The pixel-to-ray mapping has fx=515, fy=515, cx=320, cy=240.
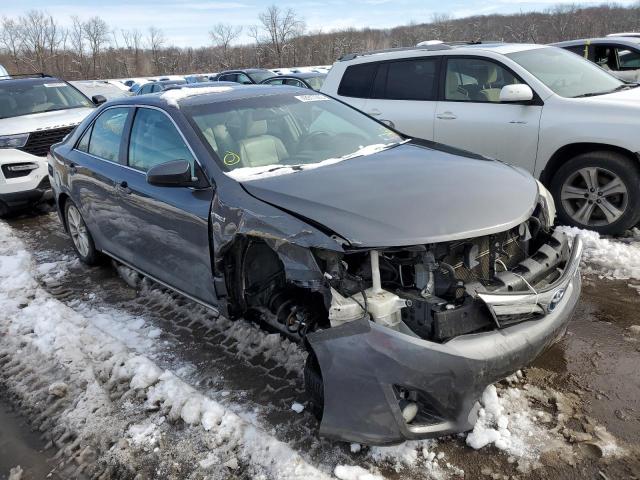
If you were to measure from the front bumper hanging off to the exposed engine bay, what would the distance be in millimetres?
55

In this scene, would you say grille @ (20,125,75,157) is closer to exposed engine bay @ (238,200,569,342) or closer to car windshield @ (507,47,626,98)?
exposed engine bay @ (238,200,569,342)

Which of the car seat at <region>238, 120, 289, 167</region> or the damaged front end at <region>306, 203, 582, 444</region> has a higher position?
the car seat at <region>238, 120, 289, 167</region>

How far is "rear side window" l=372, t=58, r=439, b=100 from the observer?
614 centimetres

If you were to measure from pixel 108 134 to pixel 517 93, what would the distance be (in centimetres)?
386

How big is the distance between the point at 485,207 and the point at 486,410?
106cm

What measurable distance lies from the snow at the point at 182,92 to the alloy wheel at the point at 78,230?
1818mm

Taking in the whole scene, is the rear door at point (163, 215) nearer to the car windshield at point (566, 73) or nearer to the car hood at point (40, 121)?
the car windshield at point (566, 73)

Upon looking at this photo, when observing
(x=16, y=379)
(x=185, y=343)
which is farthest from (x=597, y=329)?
(x=16, y=379)

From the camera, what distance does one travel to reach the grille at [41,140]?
7.38 m

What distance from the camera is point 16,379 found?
340 centimetres

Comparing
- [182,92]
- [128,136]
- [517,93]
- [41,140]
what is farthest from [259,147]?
[41,140]

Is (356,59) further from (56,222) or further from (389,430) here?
(389,430)

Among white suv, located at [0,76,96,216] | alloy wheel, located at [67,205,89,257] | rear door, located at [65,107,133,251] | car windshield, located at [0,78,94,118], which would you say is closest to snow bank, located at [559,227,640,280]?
rear door, located at [65,107,133,251]

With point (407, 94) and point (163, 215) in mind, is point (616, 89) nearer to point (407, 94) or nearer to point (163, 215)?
point (407, 94)
